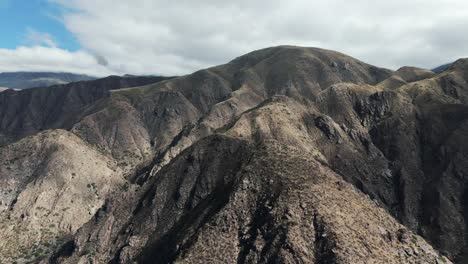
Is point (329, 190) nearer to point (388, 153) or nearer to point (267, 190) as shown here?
point (267, 190)

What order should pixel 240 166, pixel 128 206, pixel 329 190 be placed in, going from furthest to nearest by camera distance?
pixel 128 206 < pixel 240 166 < pixel 329 190

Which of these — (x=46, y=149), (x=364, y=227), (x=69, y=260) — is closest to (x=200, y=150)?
(x=69, y=260)

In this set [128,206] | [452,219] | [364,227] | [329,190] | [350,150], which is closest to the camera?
[364,227]

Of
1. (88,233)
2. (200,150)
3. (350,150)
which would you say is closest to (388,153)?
(350,150)

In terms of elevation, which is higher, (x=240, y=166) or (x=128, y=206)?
(x=240, y=166)

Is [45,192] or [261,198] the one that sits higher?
[261,198]

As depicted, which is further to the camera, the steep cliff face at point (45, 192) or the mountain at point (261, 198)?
the steep cliff face at point (45, 192)

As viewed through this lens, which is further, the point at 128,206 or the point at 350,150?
the point at 350,150

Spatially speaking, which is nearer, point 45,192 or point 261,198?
point 261,198

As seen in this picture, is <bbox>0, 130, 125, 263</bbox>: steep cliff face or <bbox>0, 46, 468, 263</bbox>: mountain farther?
<bbox>0, 130, 125, 263</bbox>: steep cliff face


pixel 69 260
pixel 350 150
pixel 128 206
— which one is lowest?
pixel 69 260
